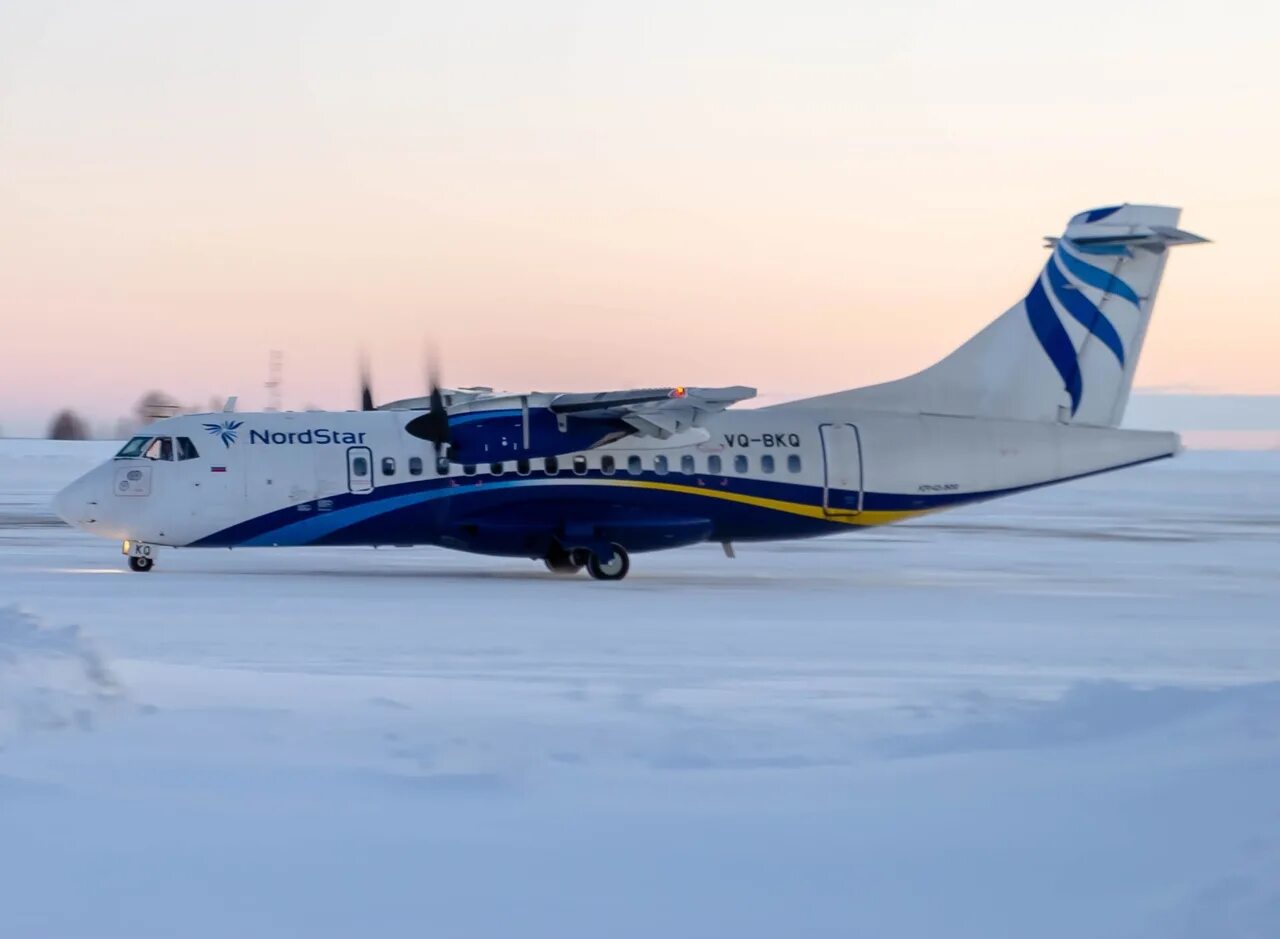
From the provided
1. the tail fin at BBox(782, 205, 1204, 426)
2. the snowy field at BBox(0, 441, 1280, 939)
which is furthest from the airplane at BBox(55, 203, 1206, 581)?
the snowy field at BBox(0, 441, 1280, 939)

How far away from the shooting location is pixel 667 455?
22.2 meters

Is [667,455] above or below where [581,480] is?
above

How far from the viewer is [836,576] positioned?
23.1m

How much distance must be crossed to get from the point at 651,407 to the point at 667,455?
3.36 feet

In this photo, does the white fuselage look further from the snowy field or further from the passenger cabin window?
the snowy field

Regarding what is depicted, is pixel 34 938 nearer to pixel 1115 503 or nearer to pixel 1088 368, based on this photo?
pixel 1088 368

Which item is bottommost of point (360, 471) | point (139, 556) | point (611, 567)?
point (611, 567)

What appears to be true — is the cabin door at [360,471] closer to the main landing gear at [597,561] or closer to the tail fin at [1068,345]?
the main landing gear at [597,561]

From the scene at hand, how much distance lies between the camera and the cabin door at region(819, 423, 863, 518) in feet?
73.9

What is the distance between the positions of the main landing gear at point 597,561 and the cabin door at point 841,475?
126 inches

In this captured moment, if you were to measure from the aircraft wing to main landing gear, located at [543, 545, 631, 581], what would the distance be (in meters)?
1.85

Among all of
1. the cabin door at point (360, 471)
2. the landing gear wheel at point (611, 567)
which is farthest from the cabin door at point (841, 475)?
the cabin door at point (360, 471)

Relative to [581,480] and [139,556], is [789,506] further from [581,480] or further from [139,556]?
[139,556]

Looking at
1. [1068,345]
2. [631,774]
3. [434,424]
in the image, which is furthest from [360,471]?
[631,774]
